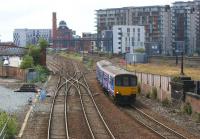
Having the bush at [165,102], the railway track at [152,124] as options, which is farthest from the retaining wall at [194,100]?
the bush at [165,102]

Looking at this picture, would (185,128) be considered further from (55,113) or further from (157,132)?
(55,113)

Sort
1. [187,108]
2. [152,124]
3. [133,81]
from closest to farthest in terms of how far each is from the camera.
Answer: [152,124]
[187,108]
[133,81]

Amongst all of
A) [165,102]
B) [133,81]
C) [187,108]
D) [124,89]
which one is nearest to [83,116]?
[187,108]

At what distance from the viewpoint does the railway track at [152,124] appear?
84.0 feet

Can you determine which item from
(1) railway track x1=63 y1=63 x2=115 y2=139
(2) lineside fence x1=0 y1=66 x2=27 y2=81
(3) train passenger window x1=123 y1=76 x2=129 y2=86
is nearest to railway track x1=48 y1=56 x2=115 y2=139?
(1) railway track x1=63 y1=63 x2=115 y2=139

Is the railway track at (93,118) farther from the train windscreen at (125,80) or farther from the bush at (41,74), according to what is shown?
the bush at (41,74)

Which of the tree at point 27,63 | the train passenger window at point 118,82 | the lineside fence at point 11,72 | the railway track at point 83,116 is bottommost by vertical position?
the lineside fence at point 11,72

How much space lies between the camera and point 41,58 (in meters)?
87.9

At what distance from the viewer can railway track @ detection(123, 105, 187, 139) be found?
2561cm

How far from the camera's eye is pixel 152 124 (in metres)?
29.7

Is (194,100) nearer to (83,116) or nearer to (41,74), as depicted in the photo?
(83,116)

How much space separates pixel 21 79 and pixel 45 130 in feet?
162

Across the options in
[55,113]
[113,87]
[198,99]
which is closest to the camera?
[198,99]

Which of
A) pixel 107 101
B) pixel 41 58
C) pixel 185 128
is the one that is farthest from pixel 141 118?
pixel 41 58
